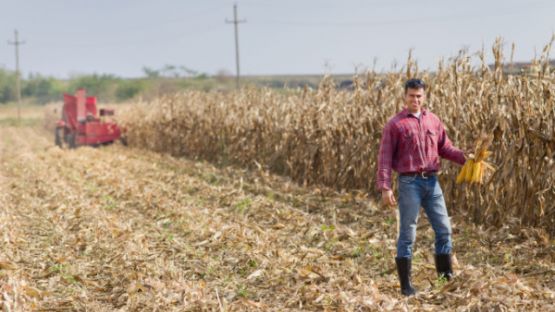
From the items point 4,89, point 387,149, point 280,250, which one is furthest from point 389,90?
point 4,89

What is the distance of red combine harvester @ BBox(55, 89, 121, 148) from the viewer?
2341 centimetres

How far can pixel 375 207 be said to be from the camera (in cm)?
1090

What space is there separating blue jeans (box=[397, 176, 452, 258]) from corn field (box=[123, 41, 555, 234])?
8.43 ft

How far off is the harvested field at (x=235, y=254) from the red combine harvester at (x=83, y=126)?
387 inches

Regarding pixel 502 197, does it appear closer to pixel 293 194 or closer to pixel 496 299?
pixel 496 299

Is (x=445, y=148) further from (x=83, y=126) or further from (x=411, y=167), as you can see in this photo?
(x=83, y=126)

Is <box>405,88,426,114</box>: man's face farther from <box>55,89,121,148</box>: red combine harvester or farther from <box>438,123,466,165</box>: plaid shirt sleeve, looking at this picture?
<box>55,89,121,148</box>: red combine harvester

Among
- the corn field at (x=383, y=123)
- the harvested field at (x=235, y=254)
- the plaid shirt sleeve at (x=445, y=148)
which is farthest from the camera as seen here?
the corn field at (x=383, y=123)

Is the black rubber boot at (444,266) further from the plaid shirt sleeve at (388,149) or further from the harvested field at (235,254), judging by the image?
the plaid shirt sleeve at (388,149)

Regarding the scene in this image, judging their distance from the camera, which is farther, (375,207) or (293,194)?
(293,194)

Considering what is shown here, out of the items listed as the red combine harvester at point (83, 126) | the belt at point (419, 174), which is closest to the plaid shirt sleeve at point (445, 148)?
the belt at point (419, 174)

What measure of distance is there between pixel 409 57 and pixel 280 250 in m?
4.46

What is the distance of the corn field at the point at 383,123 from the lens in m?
8.65

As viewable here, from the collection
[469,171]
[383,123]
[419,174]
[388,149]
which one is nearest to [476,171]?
[469,171]
